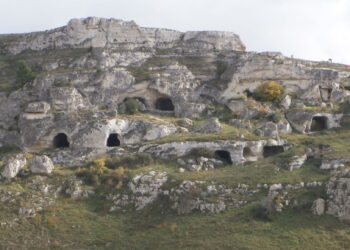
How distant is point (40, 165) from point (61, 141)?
7.89m

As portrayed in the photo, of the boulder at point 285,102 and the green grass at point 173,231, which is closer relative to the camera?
the green grass at point 173,231

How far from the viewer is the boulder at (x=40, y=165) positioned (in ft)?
119

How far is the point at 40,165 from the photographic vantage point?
3628cm

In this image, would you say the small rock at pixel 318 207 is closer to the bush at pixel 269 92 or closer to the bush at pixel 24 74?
the bush at pixel 269 92

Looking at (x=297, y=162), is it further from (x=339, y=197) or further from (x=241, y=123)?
(x=241, y=123)

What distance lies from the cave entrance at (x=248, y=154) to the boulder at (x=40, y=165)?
13087 mm

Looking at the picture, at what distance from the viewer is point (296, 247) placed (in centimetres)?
2794

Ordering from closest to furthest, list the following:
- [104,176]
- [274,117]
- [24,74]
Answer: [104,176]
[274,117]
[24,74]

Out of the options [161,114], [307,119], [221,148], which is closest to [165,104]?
[161,114]

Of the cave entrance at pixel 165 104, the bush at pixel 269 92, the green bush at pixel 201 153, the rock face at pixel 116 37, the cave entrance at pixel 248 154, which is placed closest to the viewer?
the green bush at pixel 201 153

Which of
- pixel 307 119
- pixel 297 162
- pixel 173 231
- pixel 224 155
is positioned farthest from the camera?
pixel 307 119

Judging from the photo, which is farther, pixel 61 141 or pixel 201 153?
pixel 61 141

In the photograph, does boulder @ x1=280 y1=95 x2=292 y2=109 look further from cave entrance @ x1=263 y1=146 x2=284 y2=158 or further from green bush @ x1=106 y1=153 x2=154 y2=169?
green bush @ x1=106 y1=153 x2=154 y2=169

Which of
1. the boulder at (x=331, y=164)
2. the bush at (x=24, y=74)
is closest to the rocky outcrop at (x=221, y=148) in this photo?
the boulder at (x=331, y=164)
